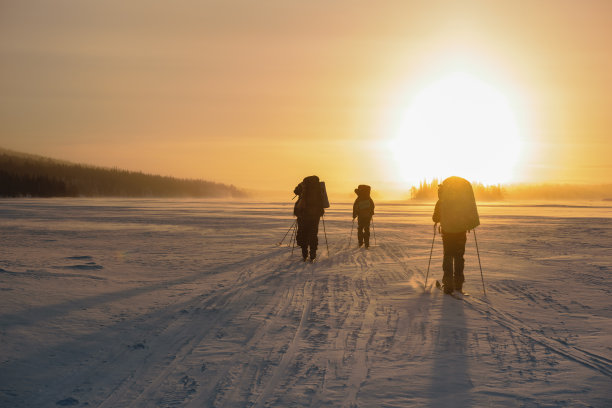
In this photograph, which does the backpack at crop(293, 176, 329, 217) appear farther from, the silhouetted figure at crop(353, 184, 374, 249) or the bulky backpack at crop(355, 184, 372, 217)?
the bulky backpack at crop(355, 184, 372, 217)

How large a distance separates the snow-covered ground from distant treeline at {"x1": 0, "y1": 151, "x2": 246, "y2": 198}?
12250 centimetres

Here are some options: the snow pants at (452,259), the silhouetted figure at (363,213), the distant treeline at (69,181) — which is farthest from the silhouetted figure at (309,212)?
the distant treeline at (69,181)

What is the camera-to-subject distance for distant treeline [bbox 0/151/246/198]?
117500 mm

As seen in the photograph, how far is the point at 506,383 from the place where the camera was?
166 inches

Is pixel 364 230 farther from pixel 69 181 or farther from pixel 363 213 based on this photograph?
pixel 69 181

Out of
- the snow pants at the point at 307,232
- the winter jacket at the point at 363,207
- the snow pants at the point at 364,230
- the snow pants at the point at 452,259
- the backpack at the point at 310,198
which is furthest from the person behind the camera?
the winter jacket at the point at 363,207

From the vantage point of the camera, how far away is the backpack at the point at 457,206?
8.47 m

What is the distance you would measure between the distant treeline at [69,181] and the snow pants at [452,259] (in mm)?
127066

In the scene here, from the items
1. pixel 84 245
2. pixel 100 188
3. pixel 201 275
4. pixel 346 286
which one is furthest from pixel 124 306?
pixel 100 188

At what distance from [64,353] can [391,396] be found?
3.41 m

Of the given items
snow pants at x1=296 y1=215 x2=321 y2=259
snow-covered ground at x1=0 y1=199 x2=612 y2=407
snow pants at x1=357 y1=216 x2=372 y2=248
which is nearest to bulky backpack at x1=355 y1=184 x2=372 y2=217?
snow pants at x1=357 y1=216 x2=372 y2=248

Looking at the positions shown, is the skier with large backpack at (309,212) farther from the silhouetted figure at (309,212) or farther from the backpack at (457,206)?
the backpack at (457,206)

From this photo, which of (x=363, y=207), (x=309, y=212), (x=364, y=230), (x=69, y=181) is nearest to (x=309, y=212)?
(x=309, y=212)

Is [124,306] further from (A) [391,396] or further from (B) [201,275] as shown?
(A) [391,396]
